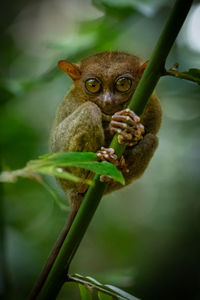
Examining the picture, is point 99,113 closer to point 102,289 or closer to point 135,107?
point 135,107

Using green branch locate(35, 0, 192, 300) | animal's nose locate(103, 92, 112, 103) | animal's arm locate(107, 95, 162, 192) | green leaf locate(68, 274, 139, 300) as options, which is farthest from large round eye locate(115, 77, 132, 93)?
green leaf locate(68, 274, 139, 300)

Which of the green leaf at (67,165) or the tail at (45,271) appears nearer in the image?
the green leaf at (67,165)

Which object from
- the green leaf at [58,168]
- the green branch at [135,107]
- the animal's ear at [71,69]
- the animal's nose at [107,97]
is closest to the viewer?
the green leaf at [58,168]

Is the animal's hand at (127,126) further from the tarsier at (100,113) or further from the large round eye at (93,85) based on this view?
the large round eye at (93,85)

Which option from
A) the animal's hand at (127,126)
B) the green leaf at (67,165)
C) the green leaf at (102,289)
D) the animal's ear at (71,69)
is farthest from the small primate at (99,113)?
the green leaf at (67,165)

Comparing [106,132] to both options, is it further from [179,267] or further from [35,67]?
[179,267]

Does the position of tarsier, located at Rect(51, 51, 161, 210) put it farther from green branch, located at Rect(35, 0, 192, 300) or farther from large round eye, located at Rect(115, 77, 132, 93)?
green branch, located at Rect(35, 0, 192, 300)

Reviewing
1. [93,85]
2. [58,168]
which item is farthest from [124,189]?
[58,168]
